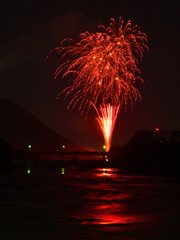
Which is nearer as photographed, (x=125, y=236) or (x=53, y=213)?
(x=125, y=236)

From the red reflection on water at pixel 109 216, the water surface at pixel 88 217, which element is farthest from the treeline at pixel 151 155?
the red reflection on water at pixel 109 216

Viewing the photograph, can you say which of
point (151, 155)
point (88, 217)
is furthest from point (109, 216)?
point (151, 155)

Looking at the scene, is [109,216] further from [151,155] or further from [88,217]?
[151,155]

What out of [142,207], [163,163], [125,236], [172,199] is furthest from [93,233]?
[163,163]

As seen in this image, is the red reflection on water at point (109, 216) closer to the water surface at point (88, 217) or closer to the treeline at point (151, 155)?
the water surface at point (88, 217)

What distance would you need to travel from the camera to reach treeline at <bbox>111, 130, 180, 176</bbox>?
100500 millimetres

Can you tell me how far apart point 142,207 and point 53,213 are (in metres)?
7.94

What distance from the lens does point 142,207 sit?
36.2 meters

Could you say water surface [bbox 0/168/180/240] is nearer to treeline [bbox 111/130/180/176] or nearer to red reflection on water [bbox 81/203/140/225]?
red reflection on water [bbox 81/203/140/225]

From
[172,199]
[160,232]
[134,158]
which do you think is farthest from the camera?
[134,158]

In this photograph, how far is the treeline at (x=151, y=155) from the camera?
100500 millimetres

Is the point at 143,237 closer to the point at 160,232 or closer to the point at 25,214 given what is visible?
the point at 160,232

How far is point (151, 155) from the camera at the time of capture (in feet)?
395

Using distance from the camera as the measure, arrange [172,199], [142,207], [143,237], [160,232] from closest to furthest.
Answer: [143,237] < [160,232] < [142,207] < [172,199]
